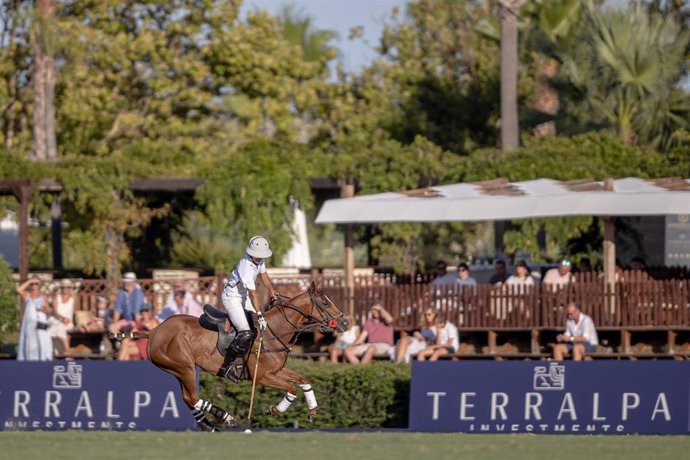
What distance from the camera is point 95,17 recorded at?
41.5 meters

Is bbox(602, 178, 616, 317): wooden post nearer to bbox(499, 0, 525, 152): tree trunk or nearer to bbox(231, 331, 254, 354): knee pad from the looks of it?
bbox(231, 331, 254, 354): knee pad

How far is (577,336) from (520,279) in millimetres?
1901

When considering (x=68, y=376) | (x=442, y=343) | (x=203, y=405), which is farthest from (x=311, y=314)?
(x=442, y=343)

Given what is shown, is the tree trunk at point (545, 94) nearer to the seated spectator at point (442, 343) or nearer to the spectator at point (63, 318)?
the spectator at point (63, 318)

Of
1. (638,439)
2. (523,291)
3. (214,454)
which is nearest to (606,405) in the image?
(638,439)

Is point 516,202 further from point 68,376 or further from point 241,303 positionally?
point 68,376

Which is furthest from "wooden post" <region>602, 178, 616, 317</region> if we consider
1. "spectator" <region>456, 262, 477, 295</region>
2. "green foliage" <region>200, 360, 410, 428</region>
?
"green foliage" <region>200, 360, 410, 428</region>

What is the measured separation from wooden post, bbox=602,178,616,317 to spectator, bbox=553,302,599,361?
748mm

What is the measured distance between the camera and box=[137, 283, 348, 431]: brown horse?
669 inches

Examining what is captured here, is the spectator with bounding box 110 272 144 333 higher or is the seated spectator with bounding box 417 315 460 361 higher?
the spectator with bounding box 110 272 144 333

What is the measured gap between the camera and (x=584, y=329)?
20.6m

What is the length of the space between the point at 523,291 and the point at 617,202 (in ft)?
6.04

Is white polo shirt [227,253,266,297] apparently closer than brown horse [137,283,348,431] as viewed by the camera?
Yes

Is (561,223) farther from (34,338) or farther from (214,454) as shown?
(214,454)
